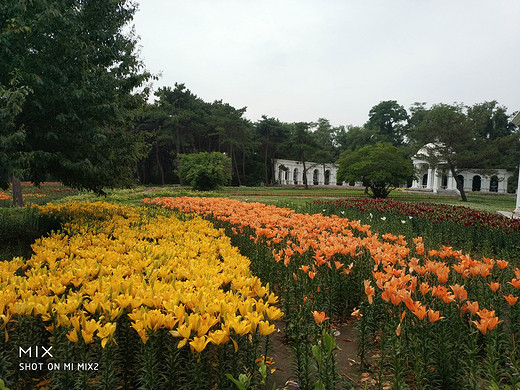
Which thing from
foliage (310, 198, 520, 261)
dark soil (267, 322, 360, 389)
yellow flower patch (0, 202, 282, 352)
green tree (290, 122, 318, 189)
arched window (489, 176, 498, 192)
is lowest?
dark soil (267, 322, 360, 389)

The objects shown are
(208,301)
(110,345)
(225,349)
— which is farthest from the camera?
(208,301)

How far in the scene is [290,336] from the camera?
9.72 feet

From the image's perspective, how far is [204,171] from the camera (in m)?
29.8

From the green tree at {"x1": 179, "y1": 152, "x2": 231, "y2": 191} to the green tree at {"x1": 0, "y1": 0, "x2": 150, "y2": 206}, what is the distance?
22.8 m

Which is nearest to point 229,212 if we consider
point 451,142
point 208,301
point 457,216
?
point 208,301

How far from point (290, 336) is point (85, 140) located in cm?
503

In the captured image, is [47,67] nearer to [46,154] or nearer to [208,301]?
[46,154]

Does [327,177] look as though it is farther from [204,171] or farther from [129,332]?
[129,332]

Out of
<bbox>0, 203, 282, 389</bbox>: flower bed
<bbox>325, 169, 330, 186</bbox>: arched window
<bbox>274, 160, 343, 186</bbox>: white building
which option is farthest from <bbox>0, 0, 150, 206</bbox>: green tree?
<bbox>325, 169, 330, 186</bbox>: arched window

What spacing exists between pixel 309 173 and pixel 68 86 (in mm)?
71646

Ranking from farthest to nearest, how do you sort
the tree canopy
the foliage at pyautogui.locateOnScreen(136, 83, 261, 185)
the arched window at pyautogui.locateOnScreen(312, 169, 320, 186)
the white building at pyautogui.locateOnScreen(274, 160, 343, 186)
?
1. the arched window at pyautogui.locateOnScreen(312, 169, 320, 186)
2. the white building at pyautogui.locateOnScreen(274, 160, 343, 186)
3. the foliage at pyautogui.locateOnScreen(136, 83, 261, 185)
4. the tree canopy

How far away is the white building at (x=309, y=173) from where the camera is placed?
65.6 m

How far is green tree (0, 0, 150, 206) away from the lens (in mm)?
4891

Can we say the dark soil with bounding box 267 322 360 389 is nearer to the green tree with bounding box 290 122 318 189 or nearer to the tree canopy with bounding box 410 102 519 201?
the tree canopy with bounding box 410 102 519 201
